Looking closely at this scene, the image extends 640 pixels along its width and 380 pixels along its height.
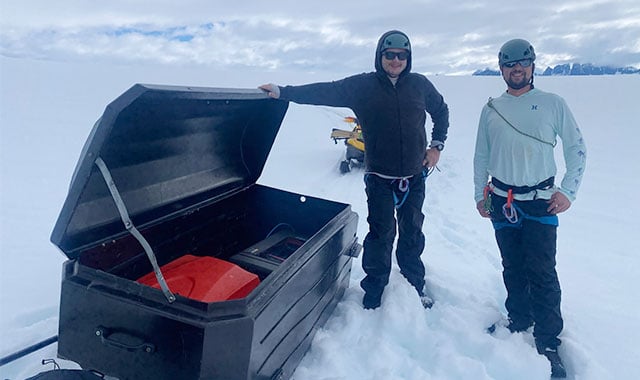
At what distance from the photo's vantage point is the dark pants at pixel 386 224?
124 inches

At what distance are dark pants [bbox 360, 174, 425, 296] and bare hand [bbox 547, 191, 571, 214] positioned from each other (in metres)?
0.85

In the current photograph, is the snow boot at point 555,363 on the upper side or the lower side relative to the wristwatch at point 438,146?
lower

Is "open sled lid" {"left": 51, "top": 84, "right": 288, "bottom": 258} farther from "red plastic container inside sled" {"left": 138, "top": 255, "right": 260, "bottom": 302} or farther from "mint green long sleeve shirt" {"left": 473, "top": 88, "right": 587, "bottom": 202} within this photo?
"mint green long sleeve shirt" {"left": 473, "top": 88, "right": 587, "bottom": 202}

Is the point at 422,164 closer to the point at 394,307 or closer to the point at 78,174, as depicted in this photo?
the point at 394,307

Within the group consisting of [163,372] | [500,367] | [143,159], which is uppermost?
[143,159]

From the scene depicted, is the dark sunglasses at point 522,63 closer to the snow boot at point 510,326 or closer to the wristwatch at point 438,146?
the wristwatch at point 438,146

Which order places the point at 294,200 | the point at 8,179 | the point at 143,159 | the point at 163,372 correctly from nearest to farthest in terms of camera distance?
the point at 163,372 → the point at 143,159 → the point at 294,200 → the point at 8,179

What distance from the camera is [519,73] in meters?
2.74

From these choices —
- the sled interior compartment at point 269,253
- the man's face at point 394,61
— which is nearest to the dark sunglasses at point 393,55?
the man's face at point 394,61

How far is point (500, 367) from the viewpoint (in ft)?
8.98

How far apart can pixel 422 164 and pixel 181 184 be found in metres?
1.64

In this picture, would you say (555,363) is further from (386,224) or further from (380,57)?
(380,57)

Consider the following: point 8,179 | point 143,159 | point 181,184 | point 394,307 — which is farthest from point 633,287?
point 8,179

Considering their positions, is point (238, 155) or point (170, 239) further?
point (238, 155)
